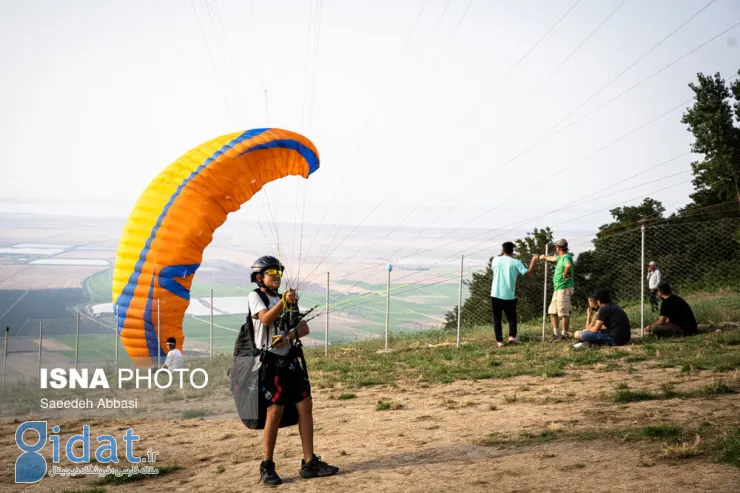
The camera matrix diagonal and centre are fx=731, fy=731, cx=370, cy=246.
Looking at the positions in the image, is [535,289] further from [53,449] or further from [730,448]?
[730,448]

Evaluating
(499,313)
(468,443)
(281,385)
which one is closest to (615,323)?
(499,313)

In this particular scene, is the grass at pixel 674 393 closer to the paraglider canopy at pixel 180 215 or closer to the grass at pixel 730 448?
the grass at pixel 730 448

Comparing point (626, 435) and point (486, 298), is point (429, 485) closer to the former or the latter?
point (626, 435)

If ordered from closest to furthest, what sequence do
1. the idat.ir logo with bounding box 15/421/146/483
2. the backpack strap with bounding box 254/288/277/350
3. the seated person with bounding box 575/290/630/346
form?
the backpack strap with bounding box 254/288/277/350 < the idat.ir logo with bounding box 15/421/146/483 < the seated person with bounding box 575/290/630/346

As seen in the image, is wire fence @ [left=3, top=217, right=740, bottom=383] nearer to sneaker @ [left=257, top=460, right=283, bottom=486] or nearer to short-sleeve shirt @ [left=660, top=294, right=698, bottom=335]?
short-sleeve shirt @ [left=660, top=294, right=698, bottom=335]

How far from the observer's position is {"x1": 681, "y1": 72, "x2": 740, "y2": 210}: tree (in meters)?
32.8

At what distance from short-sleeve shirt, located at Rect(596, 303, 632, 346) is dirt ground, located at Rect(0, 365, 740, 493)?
83.6 inches

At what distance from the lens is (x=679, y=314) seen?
11547 mm

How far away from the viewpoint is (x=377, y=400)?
29.2ft

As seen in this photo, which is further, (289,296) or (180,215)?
(180,215)

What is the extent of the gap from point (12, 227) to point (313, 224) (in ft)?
213

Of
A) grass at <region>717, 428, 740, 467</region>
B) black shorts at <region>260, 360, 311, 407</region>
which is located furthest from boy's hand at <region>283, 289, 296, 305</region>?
grass at <region>717, 428, 740, 467</region>

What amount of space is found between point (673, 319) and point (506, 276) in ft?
8.83

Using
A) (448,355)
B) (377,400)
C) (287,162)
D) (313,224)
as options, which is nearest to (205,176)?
(287,162)
